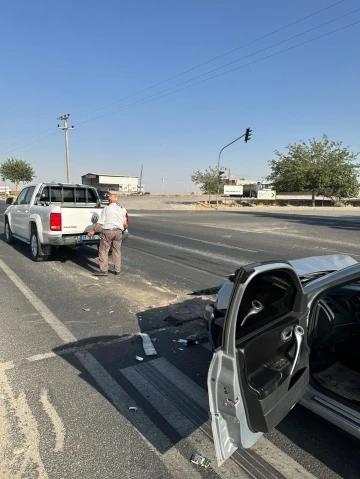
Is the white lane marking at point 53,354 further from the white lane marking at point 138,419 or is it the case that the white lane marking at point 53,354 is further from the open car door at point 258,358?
the open car door at point 258,358

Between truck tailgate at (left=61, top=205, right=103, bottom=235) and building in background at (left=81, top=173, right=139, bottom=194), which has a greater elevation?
building in background at (left=81, top=173, right=139, bottom=194)

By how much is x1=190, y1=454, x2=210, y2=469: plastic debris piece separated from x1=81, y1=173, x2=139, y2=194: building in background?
8425 centimetres

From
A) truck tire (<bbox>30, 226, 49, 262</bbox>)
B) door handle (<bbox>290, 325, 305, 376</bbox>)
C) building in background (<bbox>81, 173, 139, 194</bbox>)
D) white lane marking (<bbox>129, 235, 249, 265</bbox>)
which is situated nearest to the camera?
door handle (<bbox>290, 325, 305, 376</bbox>)

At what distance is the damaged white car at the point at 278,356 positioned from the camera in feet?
5.91

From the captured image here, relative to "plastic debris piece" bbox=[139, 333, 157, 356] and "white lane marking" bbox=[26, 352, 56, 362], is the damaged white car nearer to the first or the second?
"plastic debris piece" bbox=[139, 333, 157, 356]

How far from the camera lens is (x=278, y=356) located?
6.82 feet

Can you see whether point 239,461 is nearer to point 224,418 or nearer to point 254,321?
point 224,418

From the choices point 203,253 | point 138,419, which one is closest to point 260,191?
point 203,253

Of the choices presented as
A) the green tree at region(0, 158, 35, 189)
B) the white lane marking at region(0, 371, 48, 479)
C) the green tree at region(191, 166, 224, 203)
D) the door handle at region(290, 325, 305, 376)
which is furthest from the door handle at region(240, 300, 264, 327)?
the green tree at region(0, 158, 35, 189)

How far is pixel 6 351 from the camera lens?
385 cm

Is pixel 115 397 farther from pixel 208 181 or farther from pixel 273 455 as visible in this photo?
pixel 208 181

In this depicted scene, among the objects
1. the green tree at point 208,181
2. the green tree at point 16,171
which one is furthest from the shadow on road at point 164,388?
the green tree at point 16,171

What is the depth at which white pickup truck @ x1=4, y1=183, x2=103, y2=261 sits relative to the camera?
777 cm

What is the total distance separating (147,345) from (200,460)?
71.7 inches
